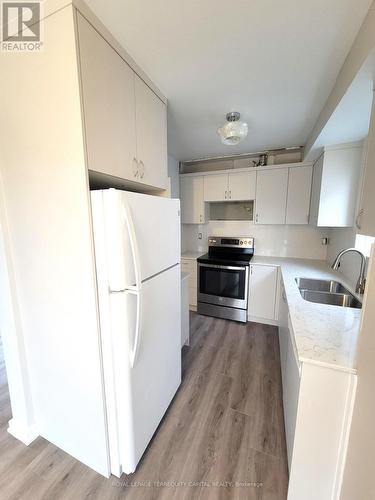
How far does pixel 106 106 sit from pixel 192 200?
94.4 inches

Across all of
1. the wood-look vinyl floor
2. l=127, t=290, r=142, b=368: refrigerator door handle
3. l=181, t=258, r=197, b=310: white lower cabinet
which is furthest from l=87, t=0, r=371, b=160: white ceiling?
the wood-look vinyl floor

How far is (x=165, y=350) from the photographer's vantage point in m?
1.49

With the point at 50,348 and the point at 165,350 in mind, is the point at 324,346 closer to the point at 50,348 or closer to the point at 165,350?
the point at 165,350

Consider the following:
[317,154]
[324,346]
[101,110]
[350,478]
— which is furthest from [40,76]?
[317,154]

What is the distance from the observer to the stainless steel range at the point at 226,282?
2.90m

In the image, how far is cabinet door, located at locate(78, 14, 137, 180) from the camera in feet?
3.10

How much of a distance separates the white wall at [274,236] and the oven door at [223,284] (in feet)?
2.23

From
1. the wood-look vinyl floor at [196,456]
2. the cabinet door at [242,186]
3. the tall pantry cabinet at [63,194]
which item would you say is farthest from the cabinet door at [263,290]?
the tall pantry cabinet at [63,194]

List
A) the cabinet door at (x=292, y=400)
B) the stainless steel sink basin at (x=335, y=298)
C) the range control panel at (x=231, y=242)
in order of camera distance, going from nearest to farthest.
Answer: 1. the cabinet door at (x=292, y=400)
2. the stainless steel sink basin at (x=335, y=298)
3. the range control panel at (x=231, y=242)

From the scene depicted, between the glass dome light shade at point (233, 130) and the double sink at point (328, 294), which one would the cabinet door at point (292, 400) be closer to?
the double sink at point (328, 294)

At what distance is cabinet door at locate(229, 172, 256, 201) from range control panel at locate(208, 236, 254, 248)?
2.07 feet

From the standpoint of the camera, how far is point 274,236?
10.6ft

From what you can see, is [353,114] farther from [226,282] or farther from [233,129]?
[226,282]
